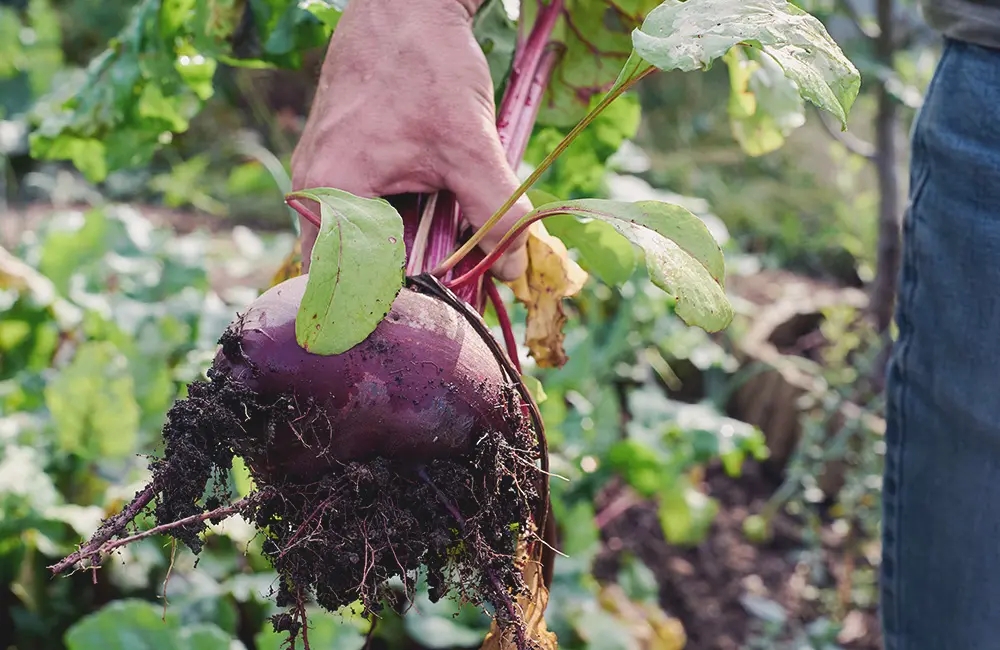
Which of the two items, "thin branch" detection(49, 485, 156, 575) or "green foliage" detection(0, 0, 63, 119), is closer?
"thin branch" detection(49, 485, 156, 575)

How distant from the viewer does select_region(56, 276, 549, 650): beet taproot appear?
837 mm

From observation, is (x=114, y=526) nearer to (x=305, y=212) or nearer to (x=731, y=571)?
(x=305, y=212)

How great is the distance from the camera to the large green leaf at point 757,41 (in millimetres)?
744

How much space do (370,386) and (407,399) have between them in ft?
0.12

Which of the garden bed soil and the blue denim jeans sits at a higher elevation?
the blue denim jeans

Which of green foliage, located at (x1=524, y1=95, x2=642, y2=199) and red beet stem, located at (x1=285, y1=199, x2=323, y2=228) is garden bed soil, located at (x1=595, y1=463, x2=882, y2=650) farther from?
red beet stem, located at (x1=285, y1=199, x2=323, y2=228)

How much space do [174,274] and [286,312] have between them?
1.83 meters

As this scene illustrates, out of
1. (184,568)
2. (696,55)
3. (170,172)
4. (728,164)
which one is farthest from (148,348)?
(728,164)

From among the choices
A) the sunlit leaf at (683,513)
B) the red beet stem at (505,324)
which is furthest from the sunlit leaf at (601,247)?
the sunlit leaf at (683,513)

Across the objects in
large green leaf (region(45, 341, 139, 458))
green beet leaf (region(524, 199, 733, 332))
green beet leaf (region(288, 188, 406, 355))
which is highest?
green beet leaf (region(524, 199, 733, 332))

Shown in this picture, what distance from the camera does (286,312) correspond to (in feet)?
2.83

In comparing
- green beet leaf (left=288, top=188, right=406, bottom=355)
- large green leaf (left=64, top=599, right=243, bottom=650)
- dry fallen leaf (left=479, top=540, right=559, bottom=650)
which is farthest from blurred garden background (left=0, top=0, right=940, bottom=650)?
green beet leaf (left=288, top=188, right=406, bottom=355)

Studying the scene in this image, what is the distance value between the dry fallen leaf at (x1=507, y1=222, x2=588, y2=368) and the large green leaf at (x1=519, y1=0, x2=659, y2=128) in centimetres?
31

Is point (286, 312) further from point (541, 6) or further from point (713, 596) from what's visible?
point (713, 596)
